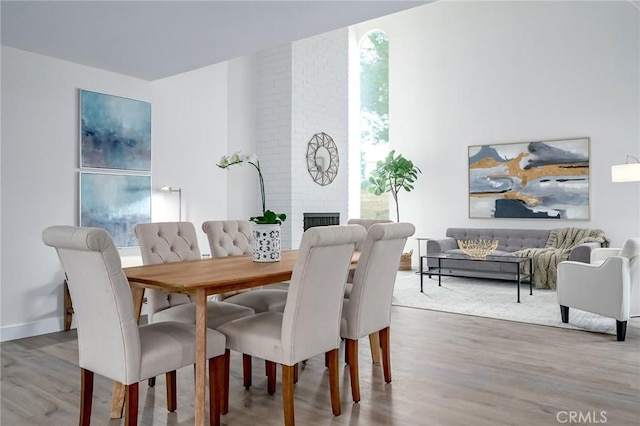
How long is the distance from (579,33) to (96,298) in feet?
23.9

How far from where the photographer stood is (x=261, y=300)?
10.6 ft

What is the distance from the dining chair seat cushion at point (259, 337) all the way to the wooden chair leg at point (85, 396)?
62cm

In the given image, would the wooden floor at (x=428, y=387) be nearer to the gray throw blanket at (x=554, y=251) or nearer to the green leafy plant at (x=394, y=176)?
the gray throw blanket at (x=554, y=251)

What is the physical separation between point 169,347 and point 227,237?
1460mm

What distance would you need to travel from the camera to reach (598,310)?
3877 millimetres

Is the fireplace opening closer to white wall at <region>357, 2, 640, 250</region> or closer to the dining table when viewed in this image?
white wall at <region>357, 2, 640, 250</region>

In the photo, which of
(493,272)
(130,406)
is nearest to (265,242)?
(130,406)

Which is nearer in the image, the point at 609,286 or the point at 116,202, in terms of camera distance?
the point at 609,286

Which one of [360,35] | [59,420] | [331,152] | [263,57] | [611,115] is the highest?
[360,35]

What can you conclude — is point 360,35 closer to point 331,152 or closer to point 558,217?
point 331,152

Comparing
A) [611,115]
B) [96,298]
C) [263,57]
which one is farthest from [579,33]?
[96,298]

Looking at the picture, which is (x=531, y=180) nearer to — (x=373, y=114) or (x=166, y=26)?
(x=373, y=114)

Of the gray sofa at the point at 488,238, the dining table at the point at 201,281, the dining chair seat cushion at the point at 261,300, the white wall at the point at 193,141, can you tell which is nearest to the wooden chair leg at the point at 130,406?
the dining table at the point at 201,281

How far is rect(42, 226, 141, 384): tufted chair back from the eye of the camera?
76.2 inches
